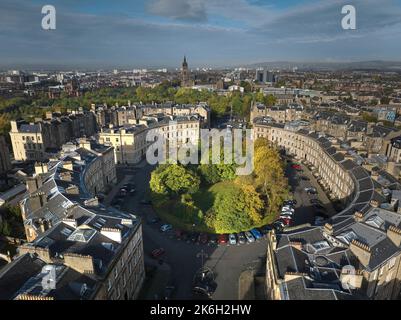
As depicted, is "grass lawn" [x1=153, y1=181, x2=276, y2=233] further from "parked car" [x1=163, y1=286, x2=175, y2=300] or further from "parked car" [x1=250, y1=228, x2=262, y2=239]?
"parked car" [x1=163, y1=286, x2=175, y2=300]

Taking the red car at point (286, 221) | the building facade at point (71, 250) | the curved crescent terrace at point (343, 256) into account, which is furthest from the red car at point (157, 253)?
the red car at point (286, 221)

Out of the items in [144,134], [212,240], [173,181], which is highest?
[144,134]

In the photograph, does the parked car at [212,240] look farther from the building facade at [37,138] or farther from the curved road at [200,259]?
the building facade at [37,138]

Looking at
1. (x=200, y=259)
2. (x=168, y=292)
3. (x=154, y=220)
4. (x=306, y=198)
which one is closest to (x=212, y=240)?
(x=200, y=259)

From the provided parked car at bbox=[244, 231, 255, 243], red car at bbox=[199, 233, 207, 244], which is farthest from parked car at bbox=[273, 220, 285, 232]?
red car at bbox=[199, 233, 207, 244]

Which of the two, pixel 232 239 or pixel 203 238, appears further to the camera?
pixel 203 238

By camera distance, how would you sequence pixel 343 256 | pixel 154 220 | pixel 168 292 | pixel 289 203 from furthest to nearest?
pixel 289 203
pixel 154 220
pixel 168 292
pixel 343 256

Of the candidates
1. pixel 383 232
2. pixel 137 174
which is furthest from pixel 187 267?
pixel 137 174

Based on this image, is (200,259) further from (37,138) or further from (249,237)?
(37,138)
